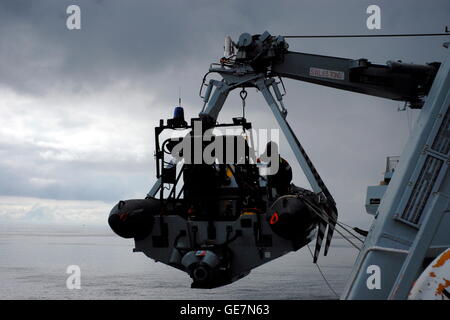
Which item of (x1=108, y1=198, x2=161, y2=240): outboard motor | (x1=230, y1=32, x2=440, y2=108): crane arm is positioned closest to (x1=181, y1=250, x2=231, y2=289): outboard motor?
(x1=108, y1=198, x2=161, y2=240): outboard motor

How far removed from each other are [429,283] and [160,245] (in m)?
7.35

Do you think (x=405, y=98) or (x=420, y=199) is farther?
(x=405, y=98)

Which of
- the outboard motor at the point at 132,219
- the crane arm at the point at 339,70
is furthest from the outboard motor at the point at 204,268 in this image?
the crane arm at the point at 339,70

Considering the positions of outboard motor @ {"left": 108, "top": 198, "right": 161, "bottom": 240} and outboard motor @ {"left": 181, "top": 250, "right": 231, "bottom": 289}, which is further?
outboard motor @ {"left": 108, "top": 198, "right": 161, "bottom": 240}

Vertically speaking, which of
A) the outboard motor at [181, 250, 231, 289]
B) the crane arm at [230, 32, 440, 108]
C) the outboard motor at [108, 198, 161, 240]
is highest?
the crane arm at [230, 32, 440, 108]

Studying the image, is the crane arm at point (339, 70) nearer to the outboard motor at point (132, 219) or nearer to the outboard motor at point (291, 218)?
the outboard motor at point (291, 218)

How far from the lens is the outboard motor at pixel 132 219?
9312 millimetres

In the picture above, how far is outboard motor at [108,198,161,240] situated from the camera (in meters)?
9.31

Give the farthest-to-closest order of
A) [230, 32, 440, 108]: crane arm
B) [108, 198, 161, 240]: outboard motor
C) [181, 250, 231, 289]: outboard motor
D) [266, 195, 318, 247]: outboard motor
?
[230, 32, 440, 108]: crane arm, [108, 198, 161, 240]: outboard motor, [266, 195, 318, 247]: outboard motor, [181, 250, 231, 289]: outboard motor

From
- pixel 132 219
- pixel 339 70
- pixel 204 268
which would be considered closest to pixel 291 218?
pixel 204 268

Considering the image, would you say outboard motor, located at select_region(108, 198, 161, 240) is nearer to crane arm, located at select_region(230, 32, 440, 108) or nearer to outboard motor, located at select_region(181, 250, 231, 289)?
outboard motor, located at select_region(181, 250, 231, 289)

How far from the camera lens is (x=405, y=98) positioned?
1255 cm
